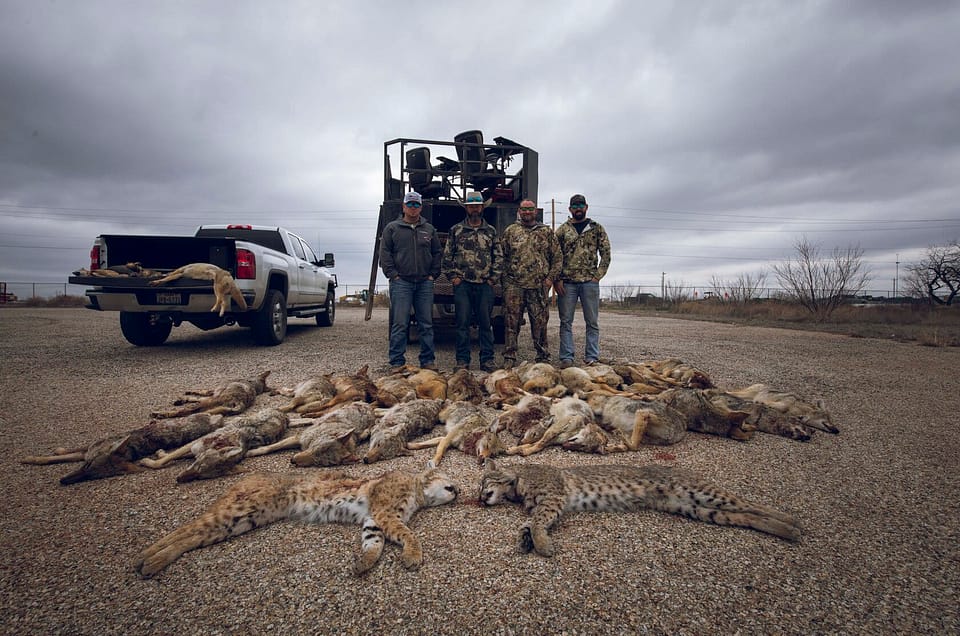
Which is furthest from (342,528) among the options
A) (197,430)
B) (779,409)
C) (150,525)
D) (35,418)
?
(779,409)

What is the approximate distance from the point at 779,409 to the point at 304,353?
754 centimetres

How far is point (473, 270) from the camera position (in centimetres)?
635

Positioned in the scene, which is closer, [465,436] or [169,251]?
[465,436]

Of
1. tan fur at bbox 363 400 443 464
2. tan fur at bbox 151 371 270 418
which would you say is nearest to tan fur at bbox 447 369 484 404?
tan fur at bbox 363 400 443 464

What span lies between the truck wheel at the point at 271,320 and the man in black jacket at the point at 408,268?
322 cm

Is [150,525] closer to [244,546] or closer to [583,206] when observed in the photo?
[244,546]

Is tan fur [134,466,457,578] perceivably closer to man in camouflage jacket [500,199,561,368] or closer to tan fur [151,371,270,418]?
tan fur [151,371,270,418]

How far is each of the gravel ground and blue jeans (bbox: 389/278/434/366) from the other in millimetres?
2887

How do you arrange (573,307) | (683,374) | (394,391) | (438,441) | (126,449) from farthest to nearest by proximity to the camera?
(573,307) → (683,374) → (394,391) → (438,441) → (126,449)

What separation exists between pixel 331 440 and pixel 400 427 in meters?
0.63

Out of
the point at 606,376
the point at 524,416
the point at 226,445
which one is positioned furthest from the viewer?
the point at 606,376

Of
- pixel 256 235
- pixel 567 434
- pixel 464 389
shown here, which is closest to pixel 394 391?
pixel 464 389

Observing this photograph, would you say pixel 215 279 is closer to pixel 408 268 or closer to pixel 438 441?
pixel 408 268

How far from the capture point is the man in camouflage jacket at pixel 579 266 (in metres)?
6.69
